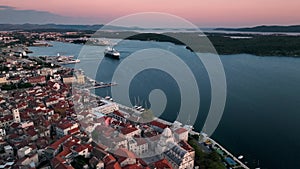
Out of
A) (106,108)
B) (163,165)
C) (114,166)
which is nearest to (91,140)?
(114,166)

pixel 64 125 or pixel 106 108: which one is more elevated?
pixel 64 125

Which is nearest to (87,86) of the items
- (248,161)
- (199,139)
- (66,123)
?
(66,123)

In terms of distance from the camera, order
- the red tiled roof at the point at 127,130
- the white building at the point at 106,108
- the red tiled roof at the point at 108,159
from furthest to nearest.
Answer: the white building at the point at 106,108, the red tiled roof at the point at 127,130, the red tiled roof at the point at 108,159

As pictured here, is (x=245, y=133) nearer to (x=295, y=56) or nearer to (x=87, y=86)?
(x=87, y=86)

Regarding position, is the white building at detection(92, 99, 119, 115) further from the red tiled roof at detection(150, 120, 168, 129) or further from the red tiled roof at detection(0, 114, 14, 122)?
the red tiled roof at detection(0, 114, 14, 122)

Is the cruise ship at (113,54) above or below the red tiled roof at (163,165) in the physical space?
above

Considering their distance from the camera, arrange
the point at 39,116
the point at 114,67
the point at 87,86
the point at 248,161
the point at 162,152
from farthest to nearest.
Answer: the point at 114,67, the point at 87,86, the point at 39,116, the point at 248,161, the point at 162,152

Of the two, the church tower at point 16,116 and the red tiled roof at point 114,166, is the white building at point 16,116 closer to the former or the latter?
→ the church tower at point 16,116

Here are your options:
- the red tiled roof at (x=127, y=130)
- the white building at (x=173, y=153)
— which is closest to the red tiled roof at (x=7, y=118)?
the red tiled roof at (x=127, y=130)

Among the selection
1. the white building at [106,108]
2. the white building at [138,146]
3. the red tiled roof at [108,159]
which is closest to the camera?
the red tiled roof at [108,159]

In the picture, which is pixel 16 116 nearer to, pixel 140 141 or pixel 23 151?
pixel 23 151

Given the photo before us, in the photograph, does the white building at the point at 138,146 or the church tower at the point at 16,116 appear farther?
the church tower at the point at 16,116
